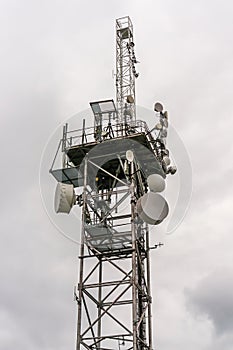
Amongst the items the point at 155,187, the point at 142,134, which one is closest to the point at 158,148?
the point at 142,134

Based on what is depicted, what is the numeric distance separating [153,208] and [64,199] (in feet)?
17.2

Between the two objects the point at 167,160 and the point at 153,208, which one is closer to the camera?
the point at 153,208

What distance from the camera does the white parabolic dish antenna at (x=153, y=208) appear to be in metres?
27.5

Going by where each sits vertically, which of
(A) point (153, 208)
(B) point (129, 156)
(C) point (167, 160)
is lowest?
(A) point (153, 208)

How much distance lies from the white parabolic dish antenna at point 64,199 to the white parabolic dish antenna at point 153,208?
4.19 meters

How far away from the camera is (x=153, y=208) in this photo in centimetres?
2756

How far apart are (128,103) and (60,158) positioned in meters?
6.13

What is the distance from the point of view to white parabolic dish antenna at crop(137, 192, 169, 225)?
2755cm

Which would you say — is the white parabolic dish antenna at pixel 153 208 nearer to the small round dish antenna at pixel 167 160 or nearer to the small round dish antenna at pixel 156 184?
the small round dish antenna at pixel 156 184

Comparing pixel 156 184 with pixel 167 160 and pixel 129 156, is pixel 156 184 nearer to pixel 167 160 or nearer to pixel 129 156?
pixel 129 156

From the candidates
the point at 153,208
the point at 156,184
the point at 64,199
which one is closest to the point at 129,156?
Result: the point at 156,184

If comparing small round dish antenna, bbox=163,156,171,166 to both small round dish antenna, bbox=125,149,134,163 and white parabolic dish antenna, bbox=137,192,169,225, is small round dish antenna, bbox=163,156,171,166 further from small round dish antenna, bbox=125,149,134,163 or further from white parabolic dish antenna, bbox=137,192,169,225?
white parabolic dish antenna, bbox=137,192,169,225

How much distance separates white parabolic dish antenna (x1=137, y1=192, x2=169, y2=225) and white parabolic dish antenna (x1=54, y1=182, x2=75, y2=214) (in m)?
4.19

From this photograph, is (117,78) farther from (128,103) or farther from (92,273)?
(92,273)
